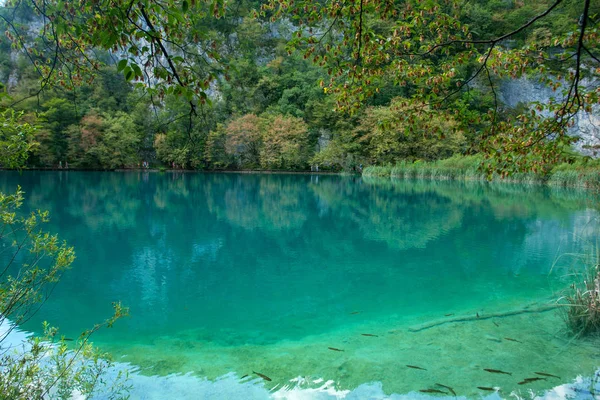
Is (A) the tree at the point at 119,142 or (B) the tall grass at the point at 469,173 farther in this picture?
(A) the tree at the point at 119,142

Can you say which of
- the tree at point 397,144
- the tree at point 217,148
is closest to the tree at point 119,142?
the tree at point 217,148

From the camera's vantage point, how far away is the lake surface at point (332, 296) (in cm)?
367

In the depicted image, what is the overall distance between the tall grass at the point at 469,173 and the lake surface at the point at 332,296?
376 inches

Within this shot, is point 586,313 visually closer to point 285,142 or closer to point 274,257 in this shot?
point 274,257

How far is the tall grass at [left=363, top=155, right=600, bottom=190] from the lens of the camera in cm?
2022

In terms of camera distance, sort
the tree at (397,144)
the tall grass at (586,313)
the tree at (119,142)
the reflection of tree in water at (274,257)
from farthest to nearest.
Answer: the tree at (119,142), the tree at (397,144), the reflection of tree in water at (274,257), the tall grass at (586,313)

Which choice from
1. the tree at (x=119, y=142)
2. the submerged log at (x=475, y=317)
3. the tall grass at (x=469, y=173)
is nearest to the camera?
the submerged log at (x=475, y=317)

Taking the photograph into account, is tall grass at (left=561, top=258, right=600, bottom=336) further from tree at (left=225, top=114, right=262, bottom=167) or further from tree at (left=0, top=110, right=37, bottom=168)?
tree at (left=225, top=114, right=262, bottom=167)

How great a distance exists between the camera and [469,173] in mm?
28766

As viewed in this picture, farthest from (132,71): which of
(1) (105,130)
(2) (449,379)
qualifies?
(1) (105,130)

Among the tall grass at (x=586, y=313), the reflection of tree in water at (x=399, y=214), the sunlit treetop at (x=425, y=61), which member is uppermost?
the sunlit treetop at (x=425, y=61)

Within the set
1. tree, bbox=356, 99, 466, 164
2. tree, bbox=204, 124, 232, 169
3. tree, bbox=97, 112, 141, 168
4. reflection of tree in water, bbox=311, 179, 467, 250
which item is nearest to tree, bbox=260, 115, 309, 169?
tree, bbox=204, 124, 232, 169

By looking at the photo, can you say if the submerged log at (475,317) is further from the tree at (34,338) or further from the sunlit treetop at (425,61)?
the tree at (34,338)

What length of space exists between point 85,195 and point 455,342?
19434mm
